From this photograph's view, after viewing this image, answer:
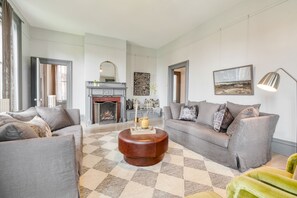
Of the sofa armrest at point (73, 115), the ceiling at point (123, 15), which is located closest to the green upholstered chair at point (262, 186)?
the sofa armrest at point (73, 115)

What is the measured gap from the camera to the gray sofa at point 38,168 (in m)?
1.09

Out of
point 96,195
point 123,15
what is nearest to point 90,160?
point 96,195

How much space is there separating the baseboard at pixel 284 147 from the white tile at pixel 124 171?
8.41 feet

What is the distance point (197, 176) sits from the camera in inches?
77.2

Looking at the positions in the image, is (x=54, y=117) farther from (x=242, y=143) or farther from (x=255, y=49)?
(x=255, y=49)

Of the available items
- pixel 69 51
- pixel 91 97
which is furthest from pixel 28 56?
pixel 91 97

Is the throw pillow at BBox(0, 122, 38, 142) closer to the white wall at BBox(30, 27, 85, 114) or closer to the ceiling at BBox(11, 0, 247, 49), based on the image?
the ceiling at BBox(11, 0, 247, 49)

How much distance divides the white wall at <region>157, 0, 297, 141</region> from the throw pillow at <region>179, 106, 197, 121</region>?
822mm

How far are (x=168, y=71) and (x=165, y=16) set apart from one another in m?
2.34

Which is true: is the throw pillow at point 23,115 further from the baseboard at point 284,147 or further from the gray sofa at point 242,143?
the baseboard at point 284,147

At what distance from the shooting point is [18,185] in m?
1.11

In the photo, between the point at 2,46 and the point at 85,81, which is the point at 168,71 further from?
the point at 2,46

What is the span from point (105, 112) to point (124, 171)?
3.63m

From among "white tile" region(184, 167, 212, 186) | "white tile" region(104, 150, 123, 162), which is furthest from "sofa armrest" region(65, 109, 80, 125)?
"white tile" region(184, 167, 212, 186)
